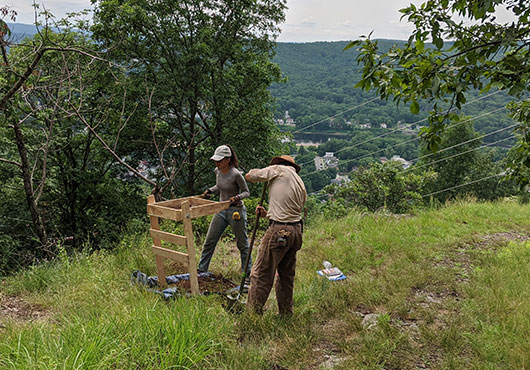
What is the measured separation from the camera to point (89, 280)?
5.04 m

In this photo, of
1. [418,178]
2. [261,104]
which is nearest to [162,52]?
[261,104]

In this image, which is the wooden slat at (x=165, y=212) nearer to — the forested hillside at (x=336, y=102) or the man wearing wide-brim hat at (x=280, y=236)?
the man wearing wide-brim hat at (x=280, y=236)

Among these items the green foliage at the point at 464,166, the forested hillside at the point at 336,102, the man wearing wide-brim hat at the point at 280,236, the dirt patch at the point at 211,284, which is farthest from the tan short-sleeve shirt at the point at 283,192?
the forested hillside at the point at 336,102

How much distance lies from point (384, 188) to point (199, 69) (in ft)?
28.4

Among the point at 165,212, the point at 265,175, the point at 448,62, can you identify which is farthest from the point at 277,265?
the point at 448,62

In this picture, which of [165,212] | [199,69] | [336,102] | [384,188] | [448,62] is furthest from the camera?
[336,102]

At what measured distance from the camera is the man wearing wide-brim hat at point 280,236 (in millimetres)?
4094

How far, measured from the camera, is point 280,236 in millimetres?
4020

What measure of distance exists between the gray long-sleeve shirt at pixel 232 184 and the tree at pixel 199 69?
6.69 metres

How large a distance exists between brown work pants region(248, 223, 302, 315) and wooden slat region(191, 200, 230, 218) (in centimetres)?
96

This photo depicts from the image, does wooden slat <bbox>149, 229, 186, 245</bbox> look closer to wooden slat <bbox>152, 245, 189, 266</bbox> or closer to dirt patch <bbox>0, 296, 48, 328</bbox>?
wooden slat <bbox>152, 245, 189, 266</bbox>

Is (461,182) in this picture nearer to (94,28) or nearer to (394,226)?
(394,226)

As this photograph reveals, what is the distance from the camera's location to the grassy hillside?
2959 mm

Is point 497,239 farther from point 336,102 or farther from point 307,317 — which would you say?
point 336,102
